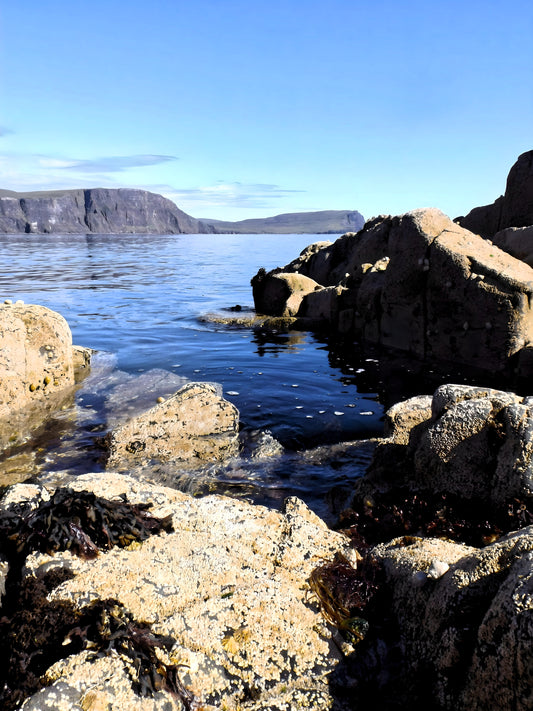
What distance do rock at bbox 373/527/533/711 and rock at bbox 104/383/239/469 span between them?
491 cm

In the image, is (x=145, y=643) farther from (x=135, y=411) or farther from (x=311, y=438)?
(x=135, y=411)

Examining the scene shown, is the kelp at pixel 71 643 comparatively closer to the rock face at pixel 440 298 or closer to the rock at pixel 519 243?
the rock face at pixel 440 298

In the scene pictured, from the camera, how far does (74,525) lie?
14.9ft

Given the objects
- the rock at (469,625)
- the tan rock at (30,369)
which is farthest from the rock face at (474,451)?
the tan rock at (30,369)

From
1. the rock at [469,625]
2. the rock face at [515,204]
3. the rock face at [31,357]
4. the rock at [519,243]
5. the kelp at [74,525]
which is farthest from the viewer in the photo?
the rock face at [515,204]

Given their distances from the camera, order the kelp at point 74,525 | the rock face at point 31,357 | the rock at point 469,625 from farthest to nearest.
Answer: the rock face at point 31,357 < the kelp at point 74,525 < the rock at point 469,625

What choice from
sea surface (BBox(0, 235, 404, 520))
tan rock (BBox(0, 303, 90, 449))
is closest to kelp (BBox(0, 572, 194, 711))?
sea surface (BBox(0, 235, 404, 520))

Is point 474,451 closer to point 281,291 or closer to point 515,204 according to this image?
point 281,291

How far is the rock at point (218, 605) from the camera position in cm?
327

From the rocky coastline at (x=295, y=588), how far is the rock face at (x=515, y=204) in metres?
19.5

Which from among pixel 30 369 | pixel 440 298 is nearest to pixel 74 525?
pixel 30 369

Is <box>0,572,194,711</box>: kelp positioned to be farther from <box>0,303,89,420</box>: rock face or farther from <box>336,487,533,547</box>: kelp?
<box>0,303,89,420</box>: rock face

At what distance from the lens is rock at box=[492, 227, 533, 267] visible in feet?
56.0

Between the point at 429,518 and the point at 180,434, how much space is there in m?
4.79
